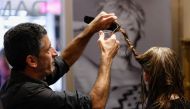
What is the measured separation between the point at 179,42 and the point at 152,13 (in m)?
0.41

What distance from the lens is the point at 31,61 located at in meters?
1.43

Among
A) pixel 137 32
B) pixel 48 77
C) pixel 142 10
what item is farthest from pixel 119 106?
pixel 48 77

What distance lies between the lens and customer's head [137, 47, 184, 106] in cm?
162

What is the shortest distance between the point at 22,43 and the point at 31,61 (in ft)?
0.27

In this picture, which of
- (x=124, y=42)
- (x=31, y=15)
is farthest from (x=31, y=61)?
(x=124, y=42)

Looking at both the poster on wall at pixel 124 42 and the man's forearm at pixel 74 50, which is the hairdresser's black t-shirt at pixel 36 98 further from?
the poster on wall at pixel 124 42

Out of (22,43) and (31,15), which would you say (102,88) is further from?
(31,15)

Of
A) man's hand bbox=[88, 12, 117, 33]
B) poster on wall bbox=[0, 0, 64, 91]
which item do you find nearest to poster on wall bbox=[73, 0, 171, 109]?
poster on wall bbox=[0, 0, 64, 91]

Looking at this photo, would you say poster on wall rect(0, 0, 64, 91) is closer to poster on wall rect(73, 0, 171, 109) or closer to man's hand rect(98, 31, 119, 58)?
poster on wall rect(73, 0, 171, 109)

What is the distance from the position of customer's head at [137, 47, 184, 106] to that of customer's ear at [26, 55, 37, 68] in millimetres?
534

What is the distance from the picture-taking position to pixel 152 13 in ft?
10.2

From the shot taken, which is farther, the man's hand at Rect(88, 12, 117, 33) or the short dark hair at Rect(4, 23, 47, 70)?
the man's hand at Rect(88, 12, 117, 33)

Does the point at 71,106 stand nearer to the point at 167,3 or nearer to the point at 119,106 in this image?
the point at 119,106

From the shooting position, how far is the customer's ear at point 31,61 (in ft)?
4.67
